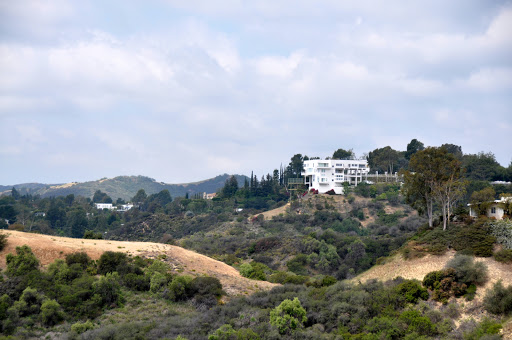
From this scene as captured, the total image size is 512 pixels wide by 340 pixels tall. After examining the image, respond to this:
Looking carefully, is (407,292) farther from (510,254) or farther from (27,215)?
(27,215)

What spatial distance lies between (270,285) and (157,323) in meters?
10.9

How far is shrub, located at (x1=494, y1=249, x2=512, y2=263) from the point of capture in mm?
26312

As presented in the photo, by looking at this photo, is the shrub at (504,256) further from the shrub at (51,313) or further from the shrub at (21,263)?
the shrub at (21,263)

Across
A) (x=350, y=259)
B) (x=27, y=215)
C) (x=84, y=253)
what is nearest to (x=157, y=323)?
(x=84, y=253)

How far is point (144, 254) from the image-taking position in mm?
33312

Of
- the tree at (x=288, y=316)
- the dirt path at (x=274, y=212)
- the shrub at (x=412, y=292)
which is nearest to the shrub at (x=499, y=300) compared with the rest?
the shrub at (x=412, y=292)

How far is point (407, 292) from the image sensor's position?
24.3 meters

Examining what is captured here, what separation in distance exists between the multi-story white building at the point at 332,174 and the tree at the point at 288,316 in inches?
2534

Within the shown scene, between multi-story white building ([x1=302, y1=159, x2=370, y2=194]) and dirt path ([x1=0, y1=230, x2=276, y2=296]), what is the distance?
176 ft

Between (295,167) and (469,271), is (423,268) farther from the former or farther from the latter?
(295,167)

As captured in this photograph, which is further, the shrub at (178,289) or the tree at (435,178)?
the tree at (435,178)

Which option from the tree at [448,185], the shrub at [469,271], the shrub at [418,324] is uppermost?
the tree at [448,185]

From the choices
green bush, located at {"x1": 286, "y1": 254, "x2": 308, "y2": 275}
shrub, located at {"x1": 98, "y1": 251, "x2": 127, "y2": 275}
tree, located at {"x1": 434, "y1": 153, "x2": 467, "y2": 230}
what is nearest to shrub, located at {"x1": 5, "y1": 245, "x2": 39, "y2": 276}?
shrub, located at {"x1": 98, "y1": 251, "x2": 127, "y2": 275}

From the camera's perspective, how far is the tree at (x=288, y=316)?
2141 centimetres
